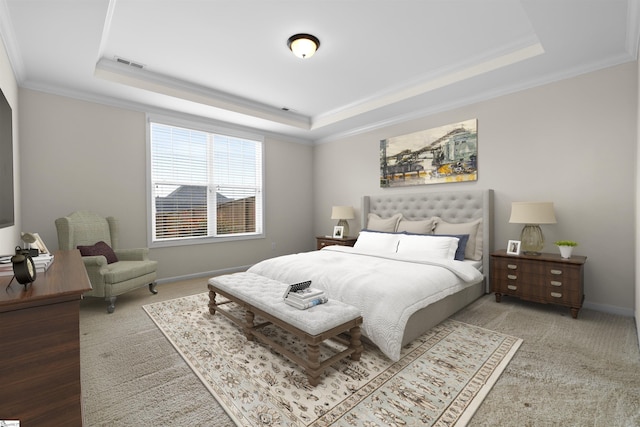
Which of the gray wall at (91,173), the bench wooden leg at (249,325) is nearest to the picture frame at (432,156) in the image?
the gray wall at (91,173)

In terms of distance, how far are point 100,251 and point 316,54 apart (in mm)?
3472

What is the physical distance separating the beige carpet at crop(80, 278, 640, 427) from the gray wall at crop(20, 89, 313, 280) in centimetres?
157

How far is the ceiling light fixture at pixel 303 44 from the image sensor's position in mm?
2848

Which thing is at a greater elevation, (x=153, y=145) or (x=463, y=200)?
(x=153, y=145)

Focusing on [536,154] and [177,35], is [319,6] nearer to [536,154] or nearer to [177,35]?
[177,35]

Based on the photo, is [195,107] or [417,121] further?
[417,121]

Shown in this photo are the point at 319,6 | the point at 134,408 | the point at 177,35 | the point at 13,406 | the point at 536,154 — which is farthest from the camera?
the point at 536,154

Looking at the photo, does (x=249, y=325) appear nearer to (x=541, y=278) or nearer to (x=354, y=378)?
(x=354, y=378)

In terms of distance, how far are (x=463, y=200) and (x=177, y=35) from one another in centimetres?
391

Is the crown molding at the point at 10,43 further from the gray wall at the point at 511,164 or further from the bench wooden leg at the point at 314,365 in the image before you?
the bench wooden leg at the point at 314,365

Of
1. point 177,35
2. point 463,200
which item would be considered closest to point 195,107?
point 177,35

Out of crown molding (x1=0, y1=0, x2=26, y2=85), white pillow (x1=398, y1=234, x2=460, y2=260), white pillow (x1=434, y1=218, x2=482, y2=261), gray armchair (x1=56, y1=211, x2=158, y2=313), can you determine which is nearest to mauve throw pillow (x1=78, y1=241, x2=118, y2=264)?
gray armchair (x1=56, y1=211, x2=158, y2=313)

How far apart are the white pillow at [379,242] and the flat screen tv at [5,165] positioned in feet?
11.6

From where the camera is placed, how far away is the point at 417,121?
459cm
